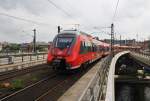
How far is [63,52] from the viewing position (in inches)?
773

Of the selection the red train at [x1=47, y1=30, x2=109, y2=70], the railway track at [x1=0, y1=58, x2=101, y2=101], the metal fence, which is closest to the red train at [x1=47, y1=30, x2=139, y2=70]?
the red train at [x1=47, y1=30, x2=109, y2=70]

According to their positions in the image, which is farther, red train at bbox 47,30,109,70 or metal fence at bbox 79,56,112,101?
red train at bbox 47,30,109,70

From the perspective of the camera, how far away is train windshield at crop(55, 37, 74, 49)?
20.0m

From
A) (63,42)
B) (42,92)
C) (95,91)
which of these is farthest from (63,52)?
(95,91)

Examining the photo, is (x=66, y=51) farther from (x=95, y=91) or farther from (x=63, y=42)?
(x=95, y=91)

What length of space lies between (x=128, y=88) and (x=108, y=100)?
31532mm

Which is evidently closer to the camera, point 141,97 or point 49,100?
point 49,100

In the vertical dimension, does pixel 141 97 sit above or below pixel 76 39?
below

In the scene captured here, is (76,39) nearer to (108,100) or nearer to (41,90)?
(41,90)

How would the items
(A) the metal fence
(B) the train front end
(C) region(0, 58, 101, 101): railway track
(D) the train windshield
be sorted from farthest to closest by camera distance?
1. (D) the train windshield
2. (B) the train front end
3. (C) region(0, 58, 101, 101): railway track
4. (A) the metal fence

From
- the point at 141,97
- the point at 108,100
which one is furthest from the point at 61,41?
the point at 141,97

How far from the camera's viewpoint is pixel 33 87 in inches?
585

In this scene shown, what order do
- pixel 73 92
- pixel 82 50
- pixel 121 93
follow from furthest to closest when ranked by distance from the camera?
pixel 121 93, pixel 82 50, pixel 73 92

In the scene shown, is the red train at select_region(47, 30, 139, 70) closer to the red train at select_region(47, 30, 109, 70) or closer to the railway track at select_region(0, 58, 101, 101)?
the red train at select_region(47, 30, 109, 70)
